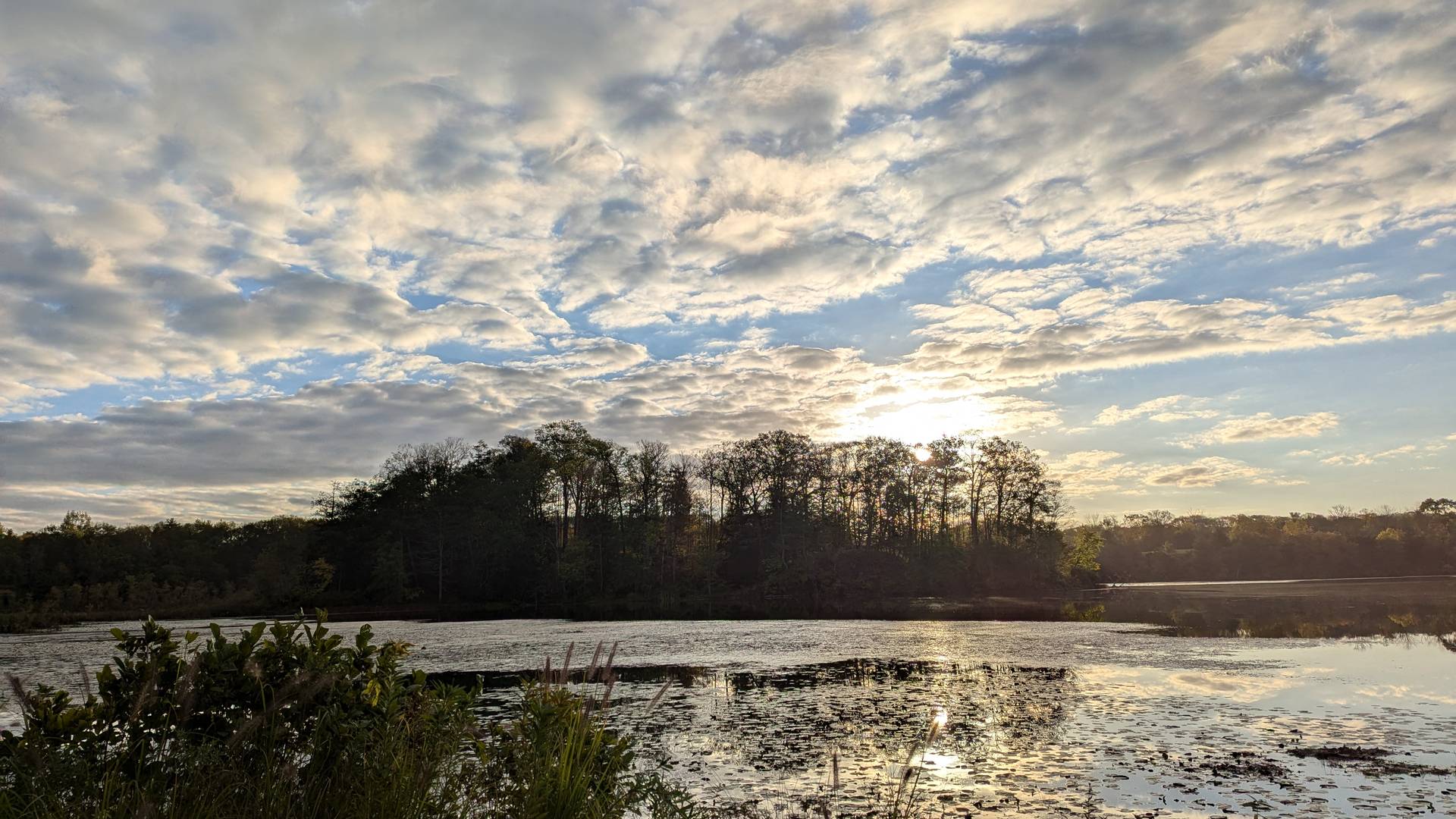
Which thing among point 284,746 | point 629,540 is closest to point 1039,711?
point 284,746

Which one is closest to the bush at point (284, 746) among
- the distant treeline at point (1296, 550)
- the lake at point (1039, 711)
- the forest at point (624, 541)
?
the lake at point (1039, 711)

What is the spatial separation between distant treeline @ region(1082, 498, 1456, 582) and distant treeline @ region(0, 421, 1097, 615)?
1178 inches

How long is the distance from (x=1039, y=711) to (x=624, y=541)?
200 feet

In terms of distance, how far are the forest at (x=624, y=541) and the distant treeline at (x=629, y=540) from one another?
18 centimetres

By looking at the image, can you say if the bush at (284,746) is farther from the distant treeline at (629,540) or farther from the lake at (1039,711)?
the distant treeline at (629,540)

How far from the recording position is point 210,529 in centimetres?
9694

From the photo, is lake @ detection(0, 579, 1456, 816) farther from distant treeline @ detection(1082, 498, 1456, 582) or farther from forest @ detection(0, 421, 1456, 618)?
distant treeline @ detection(1082, 498, 1456, 582)

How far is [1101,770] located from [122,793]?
11.2 metres

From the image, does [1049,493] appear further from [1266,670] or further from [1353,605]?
[1266,670]

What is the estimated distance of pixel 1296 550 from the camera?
11012cm

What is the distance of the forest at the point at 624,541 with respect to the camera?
232ft

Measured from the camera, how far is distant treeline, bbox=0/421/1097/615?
71.0 m

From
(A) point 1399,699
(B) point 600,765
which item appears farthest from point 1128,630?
(B) point 600,765

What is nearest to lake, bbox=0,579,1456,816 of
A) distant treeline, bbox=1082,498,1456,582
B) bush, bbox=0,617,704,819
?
bush, bbox=0,617,704,819
